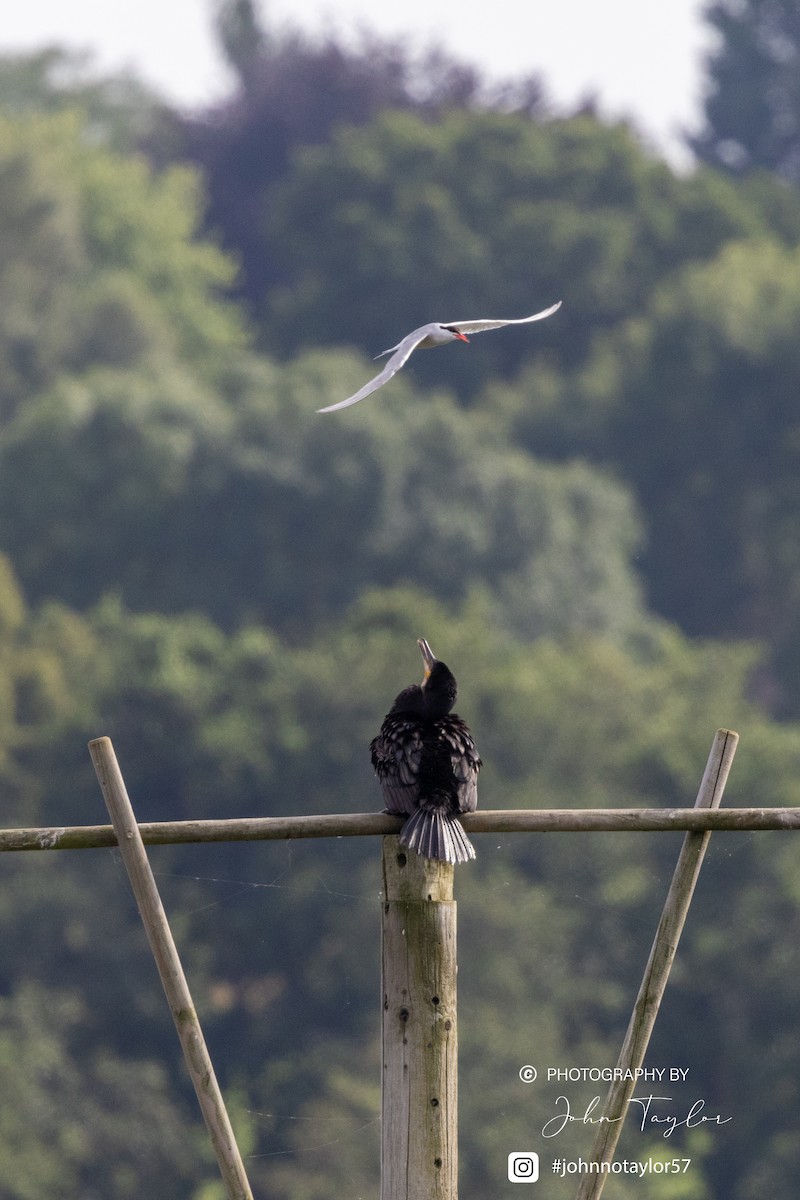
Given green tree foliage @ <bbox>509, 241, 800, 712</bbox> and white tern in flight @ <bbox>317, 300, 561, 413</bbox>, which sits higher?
green tree foliage @ <bbox>509, 241, 800, 712</bbox>

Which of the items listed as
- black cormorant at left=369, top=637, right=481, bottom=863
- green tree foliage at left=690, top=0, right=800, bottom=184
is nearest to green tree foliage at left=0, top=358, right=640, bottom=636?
green tree foliage at left=690, top=0, right=800, bottom=184

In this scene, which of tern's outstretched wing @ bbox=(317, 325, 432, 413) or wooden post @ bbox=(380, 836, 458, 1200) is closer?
wooden post @ bbox=(380, 836, 458, 1200)

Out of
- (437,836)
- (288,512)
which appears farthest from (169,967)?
(288,512)

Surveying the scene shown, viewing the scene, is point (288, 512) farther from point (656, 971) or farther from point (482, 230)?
point (656, 971)

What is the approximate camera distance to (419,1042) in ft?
22.0

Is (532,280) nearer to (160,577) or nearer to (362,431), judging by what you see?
(362,431)

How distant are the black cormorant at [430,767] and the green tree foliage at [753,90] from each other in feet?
255

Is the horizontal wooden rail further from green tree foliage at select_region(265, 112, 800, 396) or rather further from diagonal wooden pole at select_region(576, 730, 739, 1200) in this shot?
green tree foliage at select_region(265, 112, 800, 396)

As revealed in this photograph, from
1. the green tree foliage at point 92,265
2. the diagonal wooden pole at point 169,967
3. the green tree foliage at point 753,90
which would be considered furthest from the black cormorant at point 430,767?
the green tree foliage at point 753,90

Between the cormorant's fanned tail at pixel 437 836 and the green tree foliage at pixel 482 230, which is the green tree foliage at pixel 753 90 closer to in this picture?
the green tree foliage at pixel 482 230

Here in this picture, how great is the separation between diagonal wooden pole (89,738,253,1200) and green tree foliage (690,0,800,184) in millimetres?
78907

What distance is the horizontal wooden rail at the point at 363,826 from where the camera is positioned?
658 cm

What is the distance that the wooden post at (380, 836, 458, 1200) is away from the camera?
6699 millimetres

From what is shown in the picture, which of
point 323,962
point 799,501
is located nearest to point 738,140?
point 799,501
